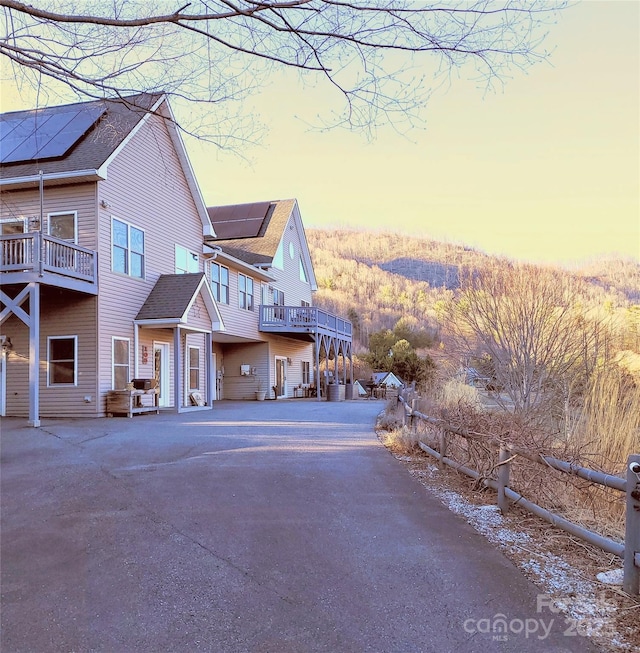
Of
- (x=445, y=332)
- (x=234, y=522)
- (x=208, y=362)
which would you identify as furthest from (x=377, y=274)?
(x=234, y=522)

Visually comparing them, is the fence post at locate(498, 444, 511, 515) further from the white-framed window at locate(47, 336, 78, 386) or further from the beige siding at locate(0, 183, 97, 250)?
the beige siding at locate(0, 183, 97, 250)

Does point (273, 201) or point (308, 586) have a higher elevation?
point (273, 201)

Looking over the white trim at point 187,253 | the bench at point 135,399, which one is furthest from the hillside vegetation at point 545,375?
the white trim at point 187,253

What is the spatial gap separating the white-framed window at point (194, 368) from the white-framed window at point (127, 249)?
12.9 feet

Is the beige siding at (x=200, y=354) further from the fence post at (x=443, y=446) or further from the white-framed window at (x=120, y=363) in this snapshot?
the fence post at (x=443, y=446)

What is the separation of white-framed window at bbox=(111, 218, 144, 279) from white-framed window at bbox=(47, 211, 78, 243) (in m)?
0.92

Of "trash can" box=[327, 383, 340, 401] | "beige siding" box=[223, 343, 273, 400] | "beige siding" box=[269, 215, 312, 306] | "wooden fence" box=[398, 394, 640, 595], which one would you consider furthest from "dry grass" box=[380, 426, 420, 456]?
"beige siding" box=[269, 215, 312, 306]

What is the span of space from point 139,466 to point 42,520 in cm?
238

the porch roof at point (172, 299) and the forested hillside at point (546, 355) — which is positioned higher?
the porch roof at point (172, 299)

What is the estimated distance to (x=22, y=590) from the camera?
359cm

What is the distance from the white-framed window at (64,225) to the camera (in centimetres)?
1406

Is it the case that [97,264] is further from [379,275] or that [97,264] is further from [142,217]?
[379,275]

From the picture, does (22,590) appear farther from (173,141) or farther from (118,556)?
(173,141)

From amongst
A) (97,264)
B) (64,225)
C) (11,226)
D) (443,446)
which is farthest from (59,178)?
(443,446)
